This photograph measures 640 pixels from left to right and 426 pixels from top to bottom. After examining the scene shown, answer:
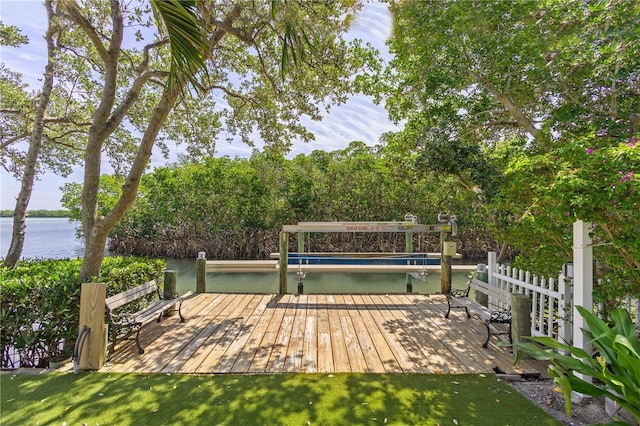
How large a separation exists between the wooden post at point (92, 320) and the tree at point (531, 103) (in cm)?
408

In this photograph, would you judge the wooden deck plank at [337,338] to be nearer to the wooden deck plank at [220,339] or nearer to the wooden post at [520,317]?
the wooden deck plank at [220,339]

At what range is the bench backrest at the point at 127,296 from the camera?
3.21 m

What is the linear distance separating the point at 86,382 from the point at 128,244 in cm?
1590

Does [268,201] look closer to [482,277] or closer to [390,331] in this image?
[482,277]

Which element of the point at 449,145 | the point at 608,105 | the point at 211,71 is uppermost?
the point at 211,71

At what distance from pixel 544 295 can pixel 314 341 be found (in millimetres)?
2830

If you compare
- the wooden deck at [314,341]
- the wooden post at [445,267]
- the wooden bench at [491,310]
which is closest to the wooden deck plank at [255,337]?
the wooden deck at [314,341]

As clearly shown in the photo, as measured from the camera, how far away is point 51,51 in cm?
536

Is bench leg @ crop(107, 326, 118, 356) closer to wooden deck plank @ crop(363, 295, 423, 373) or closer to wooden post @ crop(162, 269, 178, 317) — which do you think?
wooden post @ crop(162, 269, 178, 317)

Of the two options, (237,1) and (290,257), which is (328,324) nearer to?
(290,257)

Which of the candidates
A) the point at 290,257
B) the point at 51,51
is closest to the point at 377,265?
the point at 290,257

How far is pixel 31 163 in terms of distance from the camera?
201 inches

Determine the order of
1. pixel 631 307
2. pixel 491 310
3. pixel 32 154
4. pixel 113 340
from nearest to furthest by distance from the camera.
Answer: pixel 631 307
pixel 113 340
pixel 491 310
pixel 32 154

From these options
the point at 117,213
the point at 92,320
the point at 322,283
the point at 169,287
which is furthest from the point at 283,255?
the point at 322,283
